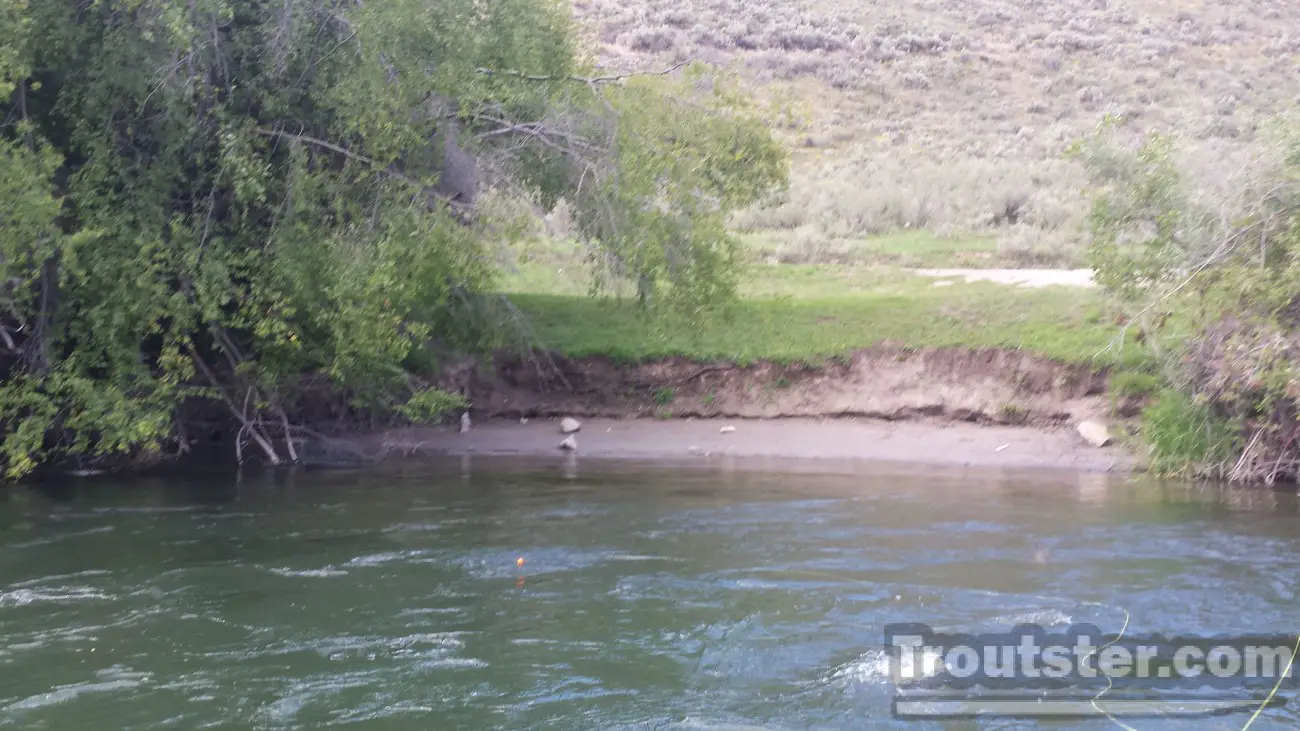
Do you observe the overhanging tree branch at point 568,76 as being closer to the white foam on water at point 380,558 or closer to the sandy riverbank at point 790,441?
the sandy riverbank at point 790,441

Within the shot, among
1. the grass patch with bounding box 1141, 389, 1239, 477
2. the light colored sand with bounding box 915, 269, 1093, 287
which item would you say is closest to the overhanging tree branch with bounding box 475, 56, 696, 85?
the grass patch with bounding box 1141, 389, 1239, 477

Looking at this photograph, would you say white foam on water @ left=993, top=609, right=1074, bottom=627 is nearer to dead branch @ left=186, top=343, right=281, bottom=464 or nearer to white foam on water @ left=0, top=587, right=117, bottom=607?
white foam on water @ left=0, top=587, right=117, bottom=607

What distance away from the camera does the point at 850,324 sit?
21219mm

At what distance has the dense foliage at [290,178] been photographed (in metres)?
14.8

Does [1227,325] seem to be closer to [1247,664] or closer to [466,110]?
[1247,664]

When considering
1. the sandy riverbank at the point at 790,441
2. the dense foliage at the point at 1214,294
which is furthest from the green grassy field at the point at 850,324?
the dense foliage at the point at 1214,294

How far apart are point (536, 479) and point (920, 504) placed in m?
5.17

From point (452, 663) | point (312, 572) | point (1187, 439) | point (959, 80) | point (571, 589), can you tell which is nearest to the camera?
point (452, 663)

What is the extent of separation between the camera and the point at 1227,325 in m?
15.2

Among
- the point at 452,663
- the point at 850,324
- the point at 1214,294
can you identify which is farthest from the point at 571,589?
the point at 850,324

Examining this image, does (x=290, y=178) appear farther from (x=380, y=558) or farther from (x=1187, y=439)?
(x=1187, y=439)

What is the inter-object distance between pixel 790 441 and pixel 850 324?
10.0 feet

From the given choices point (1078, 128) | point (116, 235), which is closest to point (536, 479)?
point (116, 235)

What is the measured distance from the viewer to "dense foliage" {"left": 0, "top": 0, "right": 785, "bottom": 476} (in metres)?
14.8
